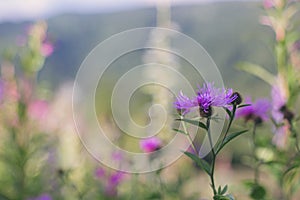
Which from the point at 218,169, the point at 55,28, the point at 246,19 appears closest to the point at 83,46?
the point at 55,28

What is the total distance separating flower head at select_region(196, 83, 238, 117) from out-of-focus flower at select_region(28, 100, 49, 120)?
1.88 meters

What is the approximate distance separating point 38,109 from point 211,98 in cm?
219

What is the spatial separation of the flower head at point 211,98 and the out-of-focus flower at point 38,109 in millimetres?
1881

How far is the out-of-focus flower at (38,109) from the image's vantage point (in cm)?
284

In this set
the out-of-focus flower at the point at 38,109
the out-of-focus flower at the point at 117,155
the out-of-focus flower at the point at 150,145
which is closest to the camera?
the out-of-focus flower at the point at 150,145

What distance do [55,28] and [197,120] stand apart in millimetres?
68826

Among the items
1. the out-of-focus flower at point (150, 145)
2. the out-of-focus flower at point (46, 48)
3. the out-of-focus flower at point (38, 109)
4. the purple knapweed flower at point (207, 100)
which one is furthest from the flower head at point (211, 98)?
the out-of-focus flower at point (38, 109)

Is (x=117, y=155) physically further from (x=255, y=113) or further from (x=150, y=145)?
(x=255, y=113)

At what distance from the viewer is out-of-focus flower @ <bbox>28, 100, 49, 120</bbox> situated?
284cm

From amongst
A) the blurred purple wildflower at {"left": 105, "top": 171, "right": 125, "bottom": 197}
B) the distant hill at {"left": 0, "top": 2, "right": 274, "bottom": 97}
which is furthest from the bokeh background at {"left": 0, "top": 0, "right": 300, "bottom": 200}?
the distant hill at {"left": 0, "top": 2, "right": 274, "bottom": 97}

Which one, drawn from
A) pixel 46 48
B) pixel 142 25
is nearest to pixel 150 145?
pixel 46 48

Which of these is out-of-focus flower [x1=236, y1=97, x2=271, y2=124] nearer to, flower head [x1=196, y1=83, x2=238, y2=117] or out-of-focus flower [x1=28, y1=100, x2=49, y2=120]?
flower head [x1=196, y1=83, x2=238, y2=117]

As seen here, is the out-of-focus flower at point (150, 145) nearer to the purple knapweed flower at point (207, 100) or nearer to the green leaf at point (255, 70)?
the green leaf at point (255, 70)

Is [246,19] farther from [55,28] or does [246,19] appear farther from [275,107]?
[275,107]
